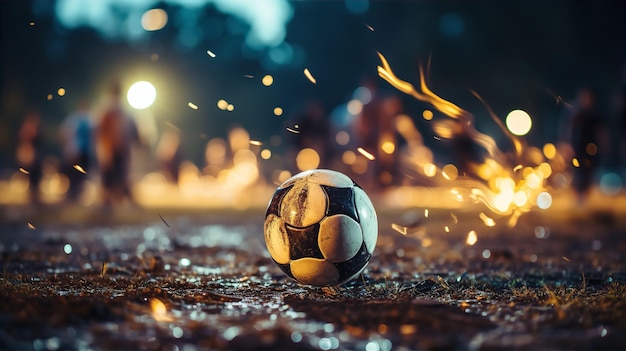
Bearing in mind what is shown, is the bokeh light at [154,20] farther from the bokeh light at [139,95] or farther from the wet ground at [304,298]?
the wet ground at [304,298]

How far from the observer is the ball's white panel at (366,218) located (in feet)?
19.4

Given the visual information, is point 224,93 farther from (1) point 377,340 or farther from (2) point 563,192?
(1) point 377,340

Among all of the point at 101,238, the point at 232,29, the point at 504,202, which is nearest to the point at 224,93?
the point at 232,29

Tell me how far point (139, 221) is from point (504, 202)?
25.2 ft

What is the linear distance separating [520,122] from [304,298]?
34078mm

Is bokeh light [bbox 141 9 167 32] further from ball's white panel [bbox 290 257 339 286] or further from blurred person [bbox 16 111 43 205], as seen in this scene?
ball's white panel [bbox 290 257 339 286]

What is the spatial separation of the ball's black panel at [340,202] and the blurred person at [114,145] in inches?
414

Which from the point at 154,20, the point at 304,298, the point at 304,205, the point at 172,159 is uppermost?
the point at 154,20

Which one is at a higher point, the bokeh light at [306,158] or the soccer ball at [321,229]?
the bokeh light at [306,158]

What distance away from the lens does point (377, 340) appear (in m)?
4.28

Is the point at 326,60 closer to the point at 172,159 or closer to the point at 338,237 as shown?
the point at 172,159

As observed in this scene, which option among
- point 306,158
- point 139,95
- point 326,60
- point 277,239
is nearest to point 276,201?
point 277,239

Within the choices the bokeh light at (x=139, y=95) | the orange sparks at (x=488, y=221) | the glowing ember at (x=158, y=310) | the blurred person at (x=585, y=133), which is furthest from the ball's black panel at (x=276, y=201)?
the blurred person at (x=585, y=133)

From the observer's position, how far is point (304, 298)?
5.73 metres
